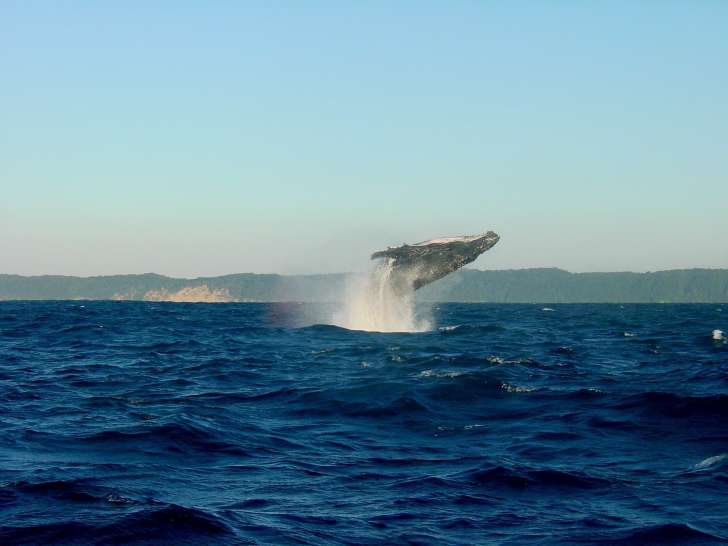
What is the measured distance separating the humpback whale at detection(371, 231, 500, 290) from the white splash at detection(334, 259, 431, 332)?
565 millimetres

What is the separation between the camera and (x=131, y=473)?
12047 millimetres

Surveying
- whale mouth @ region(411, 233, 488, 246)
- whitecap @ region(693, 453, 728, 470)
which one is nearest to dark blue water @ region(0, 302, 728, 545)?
whitecap @ region(693, 453, 728, 470)

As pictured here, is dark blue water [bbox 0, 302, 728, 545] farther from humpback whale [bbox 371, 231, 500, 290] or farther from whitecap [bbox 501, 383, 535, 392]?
humpback whale [bbox 371, 231, 500, 290]

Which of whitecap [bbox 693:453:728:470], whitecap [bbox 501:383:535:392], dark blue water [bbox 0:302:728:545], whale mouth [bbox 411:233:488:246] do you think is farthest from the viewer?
whale mouth [bbox 411:233:488:246]

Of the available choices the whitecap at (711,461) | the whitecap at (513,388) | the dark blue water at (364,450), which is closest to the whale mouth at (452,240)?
the dark blue water at (364,450)

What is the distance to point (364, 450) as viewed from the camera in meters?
14.1

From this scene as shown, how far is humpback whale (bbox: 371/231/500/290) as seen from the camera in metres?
35.1

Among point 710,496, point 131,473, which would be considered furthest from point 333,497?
point 710,496

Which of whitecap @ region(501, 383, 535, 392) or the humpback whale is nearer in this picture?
whitecap @ region(501, 383, 535, 392)

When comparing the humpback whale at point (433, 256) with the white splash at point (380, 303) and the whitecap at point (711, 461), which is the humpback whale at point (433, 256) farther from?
the whitecap at point (711, 461)

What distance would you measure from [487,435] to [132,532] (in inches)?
320

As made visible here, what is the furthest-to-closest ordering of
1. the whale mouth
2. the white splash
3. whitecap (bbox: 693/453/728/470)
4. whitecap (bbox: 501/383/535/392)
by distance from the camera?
the white splash < the whale mouth < whitecap (bbox: 501/383/535/392) < whitecap (bbox: 693/453/728/470)

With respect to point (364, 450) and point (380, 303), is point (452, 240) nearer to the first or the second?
point (380, 303)

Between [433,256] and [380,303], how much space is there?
212 inches
